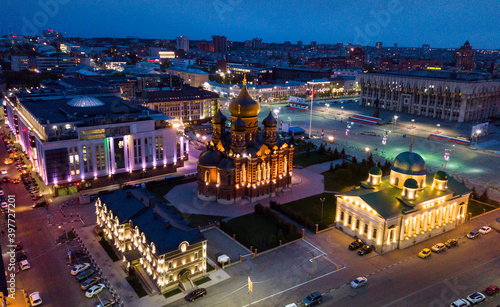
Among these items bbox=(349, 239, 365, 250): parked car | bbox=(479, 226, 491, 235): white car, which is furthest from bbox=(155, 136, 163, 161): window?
bbox=(479, 226, 491, 235): white car

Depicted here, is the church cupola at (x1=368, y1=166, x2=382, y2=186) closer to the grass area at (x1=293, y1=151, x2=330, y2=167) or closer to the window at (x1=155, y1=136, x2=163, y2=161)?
the grass area at (x1=293, y1=151, x2=330, y2=167)

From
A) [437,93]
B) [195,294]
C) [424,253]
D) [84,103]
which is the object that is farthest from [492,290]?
[437,93]

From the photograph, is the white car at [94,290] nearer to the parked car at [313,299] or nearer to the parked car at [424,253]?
the parked car at [313,299]

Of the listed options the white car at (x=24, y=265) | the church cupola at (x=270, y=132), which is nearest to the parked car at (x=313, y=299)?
the church cupola at (x=270, y=132)

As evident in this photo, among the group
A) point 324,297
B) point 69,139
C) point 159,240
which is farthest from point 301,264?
point 69,139

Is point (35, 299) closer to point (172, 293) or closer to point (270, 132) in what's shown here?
point (172, 293)
